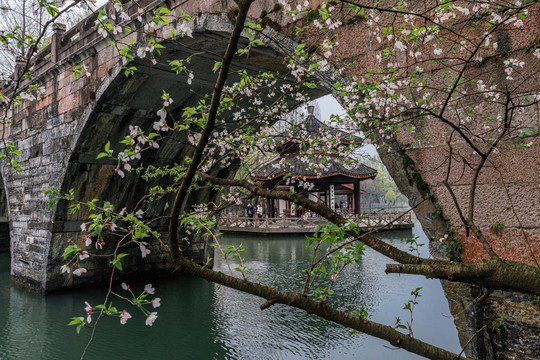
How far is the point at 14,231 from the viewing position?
333 inches

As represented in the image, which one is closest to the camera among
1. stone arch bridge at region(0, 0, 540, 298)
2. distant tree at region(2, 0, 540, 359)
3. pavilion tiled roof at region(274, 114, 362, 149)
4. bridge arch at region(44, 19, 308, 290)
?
distant tree at region(2, 0, 540, 359)

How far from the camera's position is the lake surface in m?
4.91

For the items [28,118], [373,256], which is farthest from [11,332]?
[373,256]

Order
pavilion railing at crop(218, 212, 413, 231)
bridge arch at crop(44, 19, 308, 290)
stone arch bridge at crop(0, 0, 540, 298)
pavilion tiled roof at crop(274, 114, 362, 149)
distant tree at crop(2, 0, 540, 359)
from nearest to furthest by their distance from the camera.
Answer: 1. distant tree at crop(2, 0, 540, 359)
2. pavilion tiled roof at crop(274, 114, 362, 149)
3. stone arch bridge at crop(0, 0, 540, 298)
4. bridge arch at crop(44, 19, 308, 290)
5. pavilion railing at crop(218, 212, 413, 231)

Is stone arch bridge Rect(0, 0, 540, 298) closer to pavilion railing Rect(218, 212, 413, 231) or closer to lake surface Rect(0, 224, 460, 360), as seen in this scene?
lake surface Rect(0, 224, 460, 360)

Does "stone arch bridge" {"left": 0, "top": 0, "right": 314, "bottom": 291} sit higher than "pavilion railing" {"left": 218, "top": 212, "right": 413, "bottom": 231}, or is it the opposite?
"stone arch bridge" {"left": 0, "top": 0, "right": 314, "bottom": 291}

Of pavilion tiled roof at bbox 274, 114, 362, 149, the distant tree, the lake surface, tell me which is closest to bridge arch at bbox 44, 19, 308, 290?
the lake surface

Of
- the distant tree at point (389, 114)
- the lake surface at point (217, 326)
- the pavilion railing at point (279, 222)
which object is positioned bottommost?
the lake surface at point (217, 326)

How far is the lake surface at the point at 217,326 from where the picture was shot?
4.91 metres

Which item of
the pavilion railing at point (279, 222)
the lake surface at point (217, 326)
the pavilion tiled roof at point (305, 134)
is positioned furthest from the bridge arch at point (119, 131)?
the pavilion railing at point (279, 222)

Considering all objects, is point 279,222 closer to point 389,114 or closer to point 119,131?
point 119,131

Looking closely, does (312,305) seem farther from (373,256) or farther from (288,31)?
(373,256)

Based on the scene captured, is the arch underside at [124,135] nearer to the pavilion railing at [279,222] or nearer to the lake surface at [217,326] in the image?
→ the lake surface at [217,326]

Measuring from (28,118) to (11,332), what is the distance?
14.8 ft
